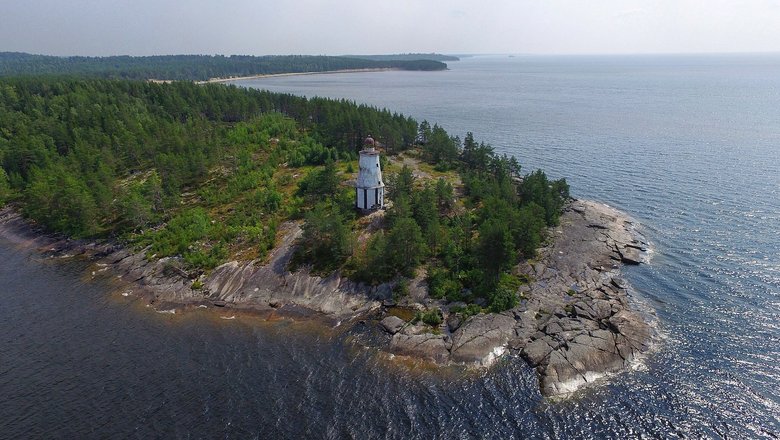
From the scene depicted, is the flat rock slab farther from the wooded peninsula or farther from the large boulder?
the large boulder

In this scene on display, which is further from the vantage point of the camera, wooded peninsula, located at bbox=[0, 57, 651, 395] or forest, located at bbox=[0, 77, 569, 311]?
forest, located at bbox=[0, 77, 569, 311]

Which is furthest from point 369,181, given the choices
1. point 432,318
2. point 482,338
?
point 482,338

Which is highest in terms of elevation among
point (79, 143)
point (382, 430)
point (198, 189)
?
point (79, 143)

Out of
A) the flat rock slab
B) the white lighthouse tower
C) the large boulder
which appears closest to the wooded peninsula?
the flat rock slab

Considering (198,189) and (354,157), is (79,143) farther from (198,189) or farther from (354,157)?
(354,157)

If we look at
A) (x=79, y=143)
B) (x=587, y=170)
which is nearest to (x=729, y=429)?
(x=587, y=170)

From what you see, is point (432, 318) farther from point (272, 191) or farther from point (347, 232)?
point (272, 191)

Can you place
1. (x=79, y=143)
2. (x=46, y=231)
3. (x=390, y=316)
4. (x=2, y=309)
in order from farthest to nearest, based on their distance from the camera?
1. (x=79, y=143)
2. (x=46, y=231)
3. (x=2, y=309)
4. (x=390, y=316)
